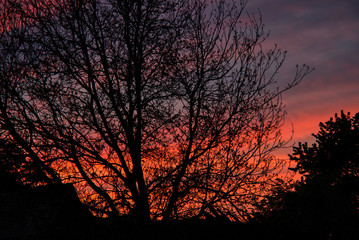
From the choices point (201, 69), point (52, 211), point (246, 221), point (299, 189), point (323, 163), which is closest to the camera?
point (246, 221)

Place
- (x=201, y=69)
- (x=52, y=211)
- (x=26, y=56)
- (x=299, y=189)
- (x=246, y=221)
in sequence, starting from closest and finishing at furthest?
1. (x=246, y=221)
2. (x=26, y=56)
3. (x=201, y=69)
4. (x=52, y=211)
5. (x=299, y=189)

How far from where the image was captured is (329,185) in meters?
23.1

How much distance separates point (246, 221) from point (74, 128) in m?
5.94

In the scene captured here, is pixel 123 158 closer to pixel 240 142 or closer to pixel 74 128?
pixel 74 128

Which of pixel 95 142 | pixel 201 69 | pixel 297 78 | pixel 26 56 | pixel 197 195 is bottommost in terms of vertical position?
pixel 197 195

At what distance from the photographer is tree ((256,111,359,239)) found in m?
21.0

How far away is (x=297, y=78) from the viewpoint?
11188 millimetres

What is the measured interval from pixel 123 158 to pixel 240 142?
3.50 metres

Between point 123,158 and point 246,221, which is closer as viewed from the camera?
point 246,221

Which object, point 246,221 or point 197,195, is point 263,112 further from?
point 246,221

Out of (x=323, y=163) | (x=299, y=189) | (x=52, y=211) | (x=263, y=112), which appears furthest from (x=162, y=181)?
(x=323, y=163)

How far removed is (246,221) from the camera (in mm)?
6750

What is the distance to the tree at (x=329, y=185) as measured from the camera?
68.9ft

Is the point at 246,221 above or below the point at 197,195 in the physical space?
below
